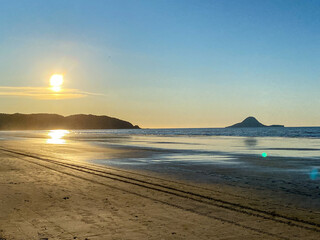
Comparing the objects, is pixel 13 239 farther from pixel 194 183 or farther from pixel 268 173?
pixel 268 173

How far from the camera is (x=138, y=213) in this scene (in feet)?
29.3

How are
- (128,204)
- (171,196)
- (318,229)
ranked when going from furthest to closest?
(171,196) < (128,204) < (318,229)

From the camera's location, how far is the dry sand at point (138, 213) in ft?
23.7

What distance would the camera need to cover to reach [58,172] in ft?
56.5

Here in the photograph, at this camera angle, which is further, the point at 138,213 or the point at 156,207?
the point at 156,207

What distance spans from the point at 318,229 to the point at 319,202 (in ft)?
10.4

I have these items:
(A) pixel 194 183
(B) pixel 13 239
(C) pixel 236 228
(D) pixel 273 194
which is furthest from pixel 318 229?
(A) pixel 194 183

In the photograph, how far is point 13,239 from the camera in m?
6.84

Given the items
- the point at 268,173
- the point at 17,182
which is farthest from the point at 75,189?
the point at 268,173

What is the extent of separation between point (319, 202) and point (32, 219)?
7443mm

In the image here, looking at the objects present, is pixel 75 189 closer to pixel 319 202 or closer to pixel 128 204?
pixel 128 204

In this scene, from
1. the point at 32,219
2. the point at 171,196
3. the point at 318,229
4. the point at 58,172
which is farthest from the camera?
the point at 58,172

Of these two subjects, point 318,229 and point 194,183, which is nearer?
point 318,229

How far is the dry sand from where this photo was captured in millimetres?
7227
